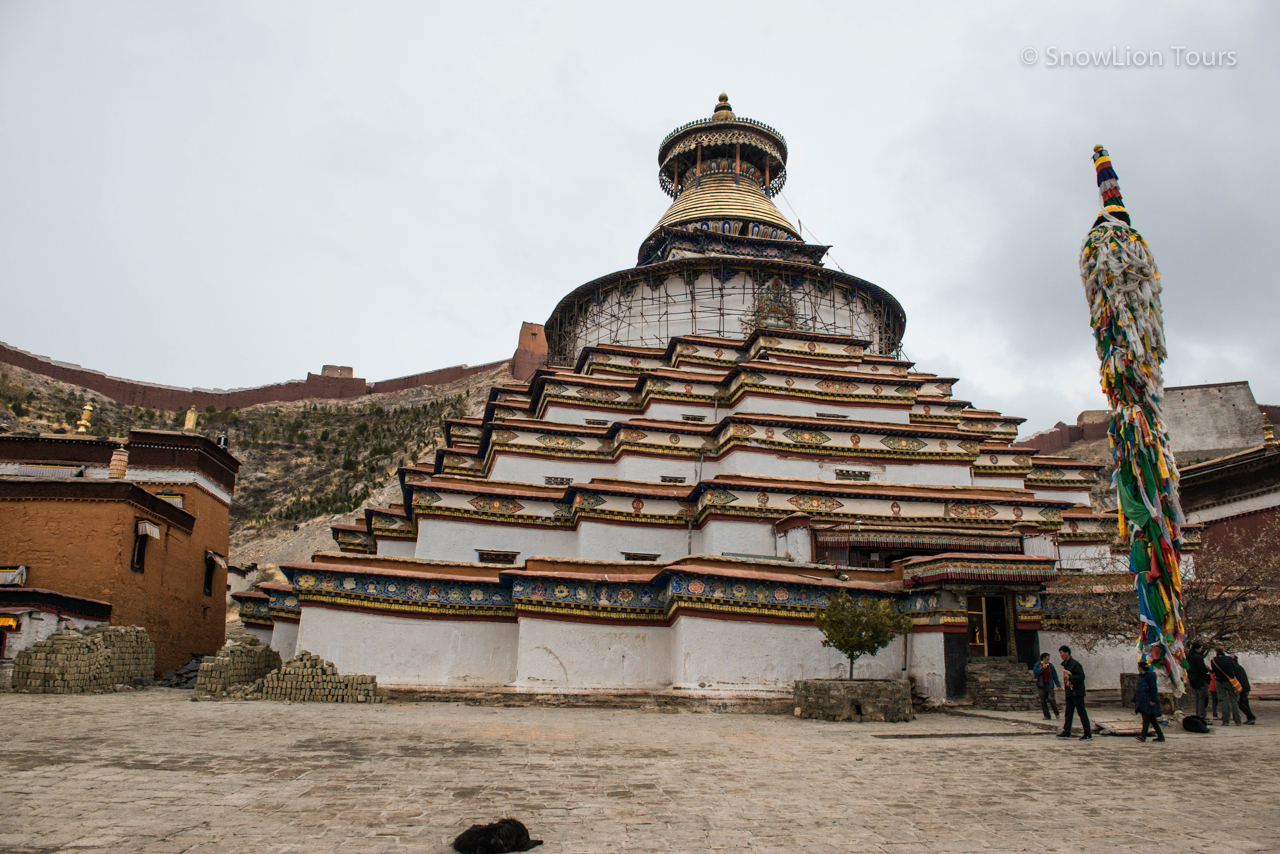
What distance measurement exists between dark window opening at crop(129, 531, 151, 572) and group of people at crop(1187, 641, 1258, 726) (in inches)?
760

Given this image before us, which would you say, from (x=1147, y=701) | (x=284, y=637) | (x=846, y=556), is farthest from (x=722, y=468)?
(x=1147, y=701)

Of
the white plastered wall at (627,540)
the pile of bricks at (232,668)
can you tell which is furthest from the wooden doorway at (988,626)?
the pile of bricks at (232,668)

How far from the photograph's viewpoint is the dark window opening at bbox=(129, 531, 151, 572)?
17719 mm

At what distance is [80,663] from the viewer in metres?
14.0

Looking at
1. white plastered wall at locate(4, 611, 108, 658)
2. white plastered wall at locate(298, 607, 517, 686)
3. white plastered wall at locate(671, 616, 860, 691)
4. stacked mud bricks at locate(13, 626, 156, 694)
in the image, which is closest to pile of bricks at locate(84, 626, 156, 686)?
stacked mud bricks at locate(13, 626, 156, 694)

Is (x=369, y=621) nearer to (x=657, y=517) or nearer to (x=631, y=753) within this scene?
(x=657, y=517)

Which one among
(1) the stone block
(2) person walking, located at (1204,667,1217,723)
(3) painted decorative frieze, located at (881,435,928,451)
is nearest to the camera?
(2) person walking, located at (1204,667,1217,723)

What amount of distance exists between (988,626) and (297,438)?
4847 centimetres

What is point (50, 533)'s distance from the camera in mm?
16891

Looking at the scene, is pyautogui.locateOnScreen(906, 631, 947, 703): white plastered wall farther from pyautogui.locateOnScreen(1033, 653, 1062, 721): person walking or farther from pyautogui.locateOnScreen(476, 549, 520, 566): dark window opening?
pyautogui.locateOnScreen(476, 549, 520, 566): dark window opening

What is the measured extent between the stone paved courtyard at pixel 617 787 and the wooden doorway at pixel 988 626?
3664mm

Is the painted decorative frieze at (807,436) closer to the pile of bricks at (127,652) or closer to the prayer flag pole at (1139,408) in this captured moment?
the prayer flag pole at (1139,408)

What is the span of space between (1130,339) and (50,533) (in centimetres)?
1998

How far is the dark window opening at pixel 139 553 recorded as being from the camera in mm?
17719
